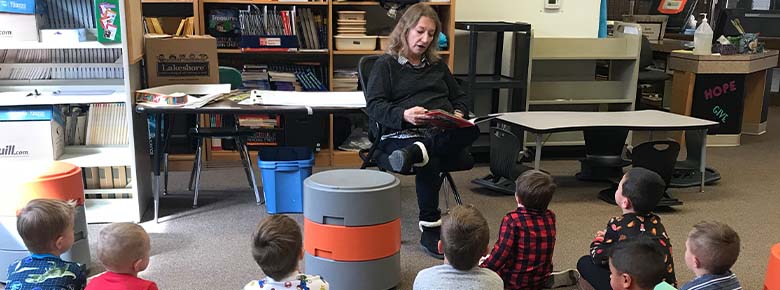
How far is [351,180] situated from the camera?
259cm

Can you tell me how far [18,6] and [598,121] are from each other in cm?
299

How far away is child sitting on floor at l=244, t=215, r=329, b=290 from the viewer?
1751mm

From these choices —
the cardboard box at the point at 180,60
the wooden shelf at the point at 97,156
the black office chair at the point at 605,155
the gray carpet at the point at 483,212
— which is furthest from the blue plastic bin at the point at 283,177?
the black office chair at the point at 605,155

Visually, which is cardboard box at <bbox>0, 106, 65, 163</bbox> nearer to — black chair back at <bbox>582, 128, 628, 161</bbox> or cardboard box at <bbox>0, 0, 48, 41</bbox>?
cardboard box at <bbox>0, 0, 48, 41</bbox>

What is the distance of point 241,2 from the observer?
430cm

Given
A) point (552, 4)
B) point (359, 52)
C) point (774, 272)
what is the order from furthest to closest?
point (552, 4)
point (359, 52)
point (774, 272)

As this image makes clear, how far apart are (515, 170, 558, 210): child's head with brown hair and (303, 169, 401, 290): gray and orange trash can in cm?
50

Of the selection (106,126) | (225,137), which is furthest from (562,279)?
(106,126)

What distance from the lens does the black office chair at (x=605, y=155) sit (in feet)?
13.4

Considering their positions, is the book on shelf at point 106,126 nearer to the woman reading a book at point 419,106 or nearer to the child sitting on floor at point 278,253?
the woman reading a book at point 419,106

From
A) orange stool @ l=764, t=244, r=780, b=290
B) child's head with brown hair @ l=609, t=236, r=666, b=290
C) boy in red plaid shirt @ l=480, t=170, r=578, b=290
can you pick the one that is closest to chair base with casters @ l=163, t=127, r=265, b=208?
boy in red plaid shirt @ l=480, t=170, r=578, b=290

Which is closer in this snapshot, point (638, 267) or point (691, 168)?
point (638, 267)

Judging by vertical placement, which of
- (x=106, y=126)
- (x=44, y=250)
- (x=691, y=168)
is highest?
(x=106, y=126)

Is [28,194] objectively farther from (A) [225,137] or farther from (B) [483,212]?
(B) [483,212]
